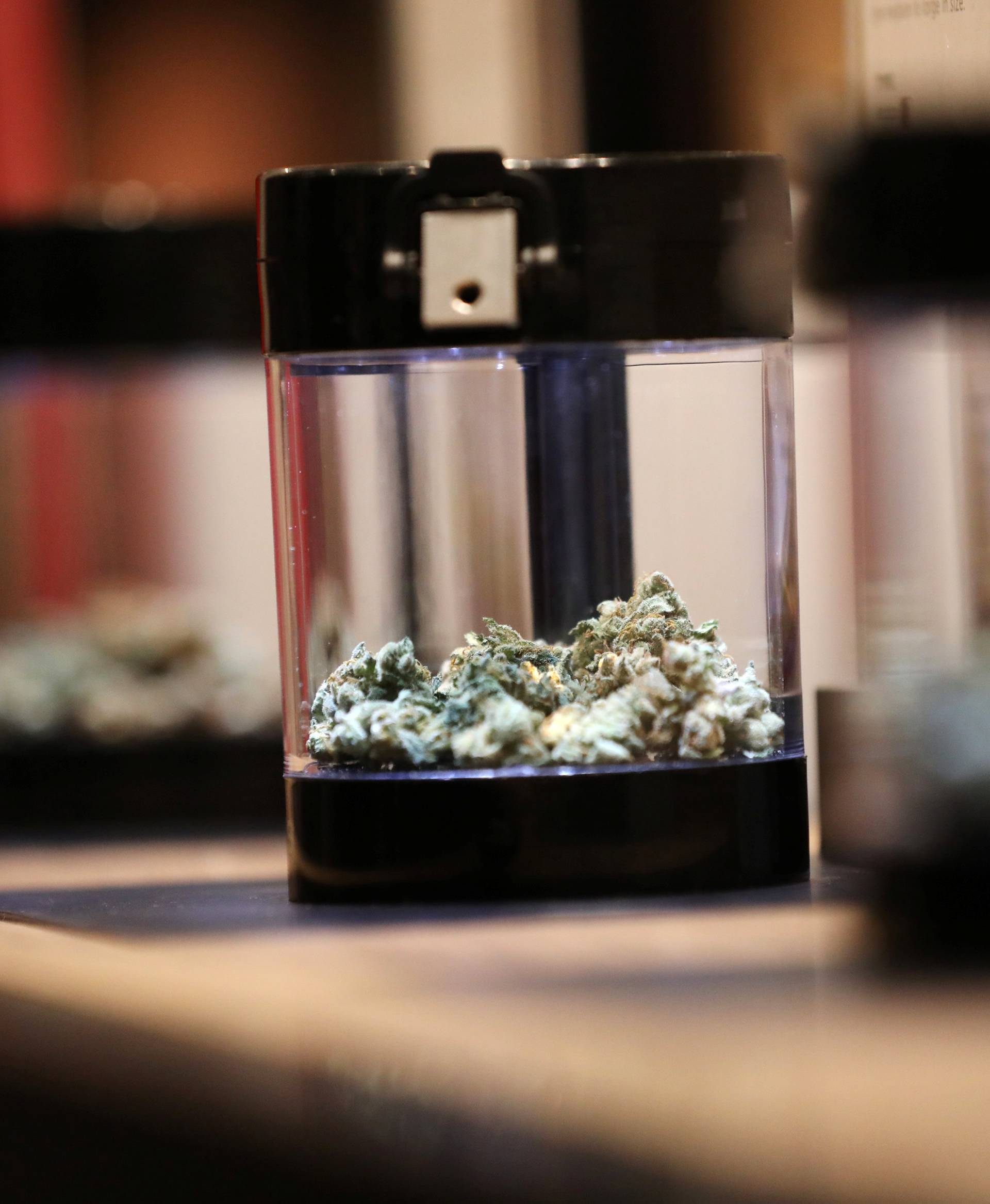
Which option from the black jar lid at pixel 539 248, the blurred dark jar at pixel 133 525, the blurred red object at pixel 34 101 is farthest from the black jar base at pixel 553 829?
the blurred red object at pixel 34 101

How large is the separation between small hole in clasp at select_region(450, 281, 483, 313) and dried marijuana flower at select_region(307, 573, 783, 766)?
183 millimetres

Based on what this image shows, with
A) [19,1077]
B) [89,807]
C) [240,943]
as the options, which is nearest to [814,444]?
[240,943]

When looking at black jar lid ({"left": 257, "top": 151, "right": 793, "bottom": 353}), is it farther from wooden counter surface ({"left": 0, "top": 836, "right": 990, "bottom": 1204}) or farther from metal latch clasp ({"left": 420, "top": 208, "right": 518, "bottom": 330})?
wooden counter surface ({"left": 0, "top": 836, "right": 990, "bottom": 1204})

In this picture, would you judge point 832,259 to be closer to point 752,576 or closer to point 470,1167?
point 752,576

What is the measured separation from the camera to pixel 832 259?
858mm

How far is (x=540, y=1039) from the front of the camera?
625 mm

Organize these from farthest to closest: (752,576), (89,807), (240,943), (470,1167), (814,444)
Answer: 1. (89,807)
2. (814,444)
3. (752,576)
4. (240,943)
5. (470,1167)

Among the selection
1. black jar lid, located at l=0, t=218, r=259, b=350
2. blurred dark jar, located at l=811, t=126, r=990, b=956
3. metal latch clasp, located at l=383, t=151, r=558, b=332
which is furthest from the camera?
black jar lid, located at l=0, t=218, r=259, b=350

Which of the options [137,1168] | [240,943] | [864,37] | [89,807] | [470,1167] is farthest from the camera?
[89,807]

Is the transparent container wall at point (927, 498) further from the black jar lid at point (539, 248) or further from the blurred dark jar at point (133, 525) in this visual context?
the blurred dark jar at point (133, 525)

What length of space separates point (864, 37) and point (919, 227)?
0.38 m

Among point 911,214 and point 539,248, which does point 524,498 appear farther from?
point 911,214

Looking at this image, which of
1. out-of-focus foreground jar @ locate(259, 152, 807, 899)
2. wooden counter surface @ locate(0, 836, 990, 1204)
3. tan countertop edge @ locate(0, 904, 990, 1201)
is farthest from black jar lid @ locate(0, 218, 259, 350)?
tan countertop edge @ locate(0, 904, 990, 1201)

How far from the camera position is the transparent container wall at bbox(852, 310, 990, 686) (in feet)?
2.63
